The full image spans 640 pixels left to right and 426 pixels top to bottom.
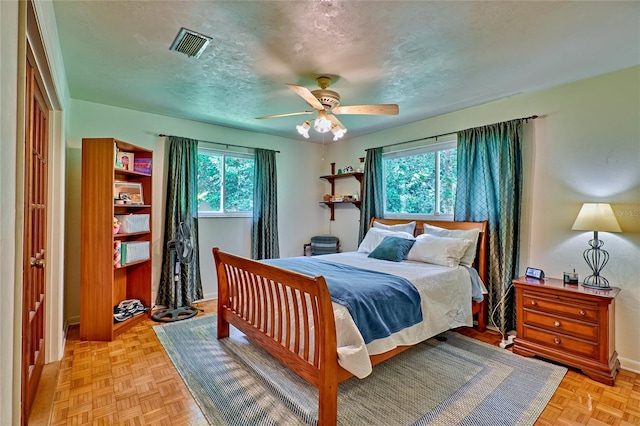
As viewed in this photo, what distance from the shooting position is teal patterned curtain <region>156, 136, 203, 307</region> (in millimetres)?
3867

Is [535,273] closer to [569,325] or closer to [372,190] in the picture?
[569,325]

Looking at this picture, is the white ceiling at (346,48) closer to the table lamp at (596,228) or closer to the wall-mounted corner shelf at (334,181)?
the table lamp at (596,228)

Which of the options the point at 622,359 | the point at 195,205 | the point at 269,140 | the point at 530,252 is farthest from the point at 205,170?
the point at 622,359

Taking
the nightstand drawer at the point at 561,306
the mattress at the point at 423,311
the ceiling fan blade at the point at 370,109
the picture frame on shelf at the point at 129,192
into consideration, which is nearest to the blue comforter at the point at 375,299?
the mattress at the point at 423,311

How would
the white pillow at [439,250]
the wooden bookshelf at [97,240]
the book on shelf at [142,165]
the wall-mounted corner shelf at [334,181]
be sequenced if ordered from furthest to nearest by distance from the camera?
the wall-mounted corner shelf at [334,181], the book on shelf at [142,165], the white pillow at [439,250], the wooden bookshelf at [97,240]

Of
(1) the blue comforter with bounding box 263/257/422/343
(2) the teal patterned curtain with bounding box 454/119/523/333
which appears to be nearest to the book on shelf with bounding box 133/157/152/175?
(1) the blue comforter with bounding box 263/257/422/343

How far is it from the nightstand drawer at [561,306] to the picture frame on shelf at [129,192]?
4.13 metres

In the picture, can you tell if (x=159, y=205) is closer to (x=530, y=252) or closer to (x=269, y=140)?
(x=269, y=140)

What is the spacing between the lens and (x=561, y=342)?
2.54 metres

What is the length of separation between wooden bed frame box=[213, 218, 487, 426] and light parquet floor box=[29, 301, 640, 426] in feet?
2.02

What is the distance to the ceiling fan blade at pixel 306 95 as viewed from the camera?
2313mm

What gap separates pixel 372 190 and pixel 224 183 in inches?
86.9

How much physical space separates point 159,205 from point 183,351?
1.98 m

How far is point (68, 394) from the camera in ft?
6.86
